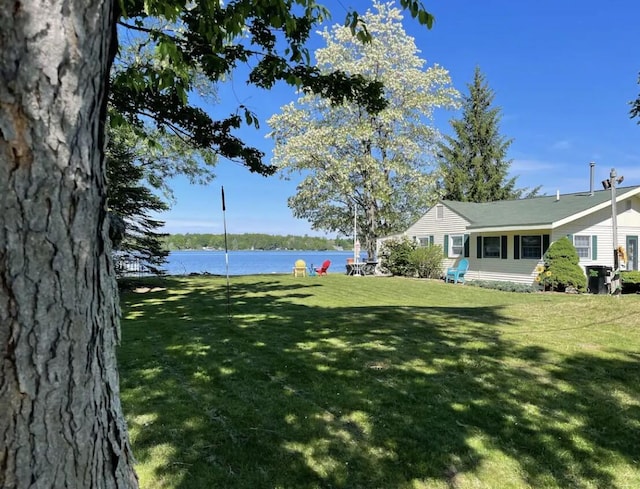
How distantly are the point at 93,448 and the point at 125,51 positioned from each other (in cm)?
1751

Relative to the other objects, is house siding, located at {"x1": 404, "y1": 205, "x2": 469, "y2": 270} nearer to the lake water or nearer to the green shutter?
the green shutter

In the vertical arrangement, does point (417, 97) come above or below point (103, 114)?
above

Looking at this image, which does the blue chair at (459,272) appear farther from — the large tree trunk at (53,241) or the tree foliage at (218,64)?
the large tree trunk at (53,241)

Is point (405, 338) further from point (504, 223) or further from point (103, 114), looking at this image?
point (504, 223)

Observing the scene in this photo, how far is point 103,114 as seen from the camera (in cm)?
134

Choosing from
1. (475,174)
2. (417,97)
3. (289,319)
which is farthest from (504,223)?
(475,174)

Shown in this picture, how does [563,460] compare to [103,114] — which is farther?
[563,460]

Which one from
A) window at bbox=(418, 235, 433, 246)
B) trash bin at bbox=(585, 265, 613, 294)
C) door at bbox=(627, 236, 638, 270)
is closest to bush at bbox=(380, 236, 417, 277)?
window at bbox=(418, 235, 433, 246)

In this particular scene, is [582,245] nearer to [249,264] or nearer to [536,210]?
[536,210]

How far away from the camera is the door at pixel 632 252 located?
19.3 meters

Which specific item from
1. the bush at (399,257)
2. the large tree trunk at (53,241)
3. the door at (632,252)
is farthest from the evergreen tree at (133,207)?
the door at (632,252)

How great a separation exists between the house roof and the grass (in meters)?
12.2

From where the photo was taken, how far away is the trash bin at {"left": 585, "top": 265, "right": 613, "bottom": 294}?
52.0ft

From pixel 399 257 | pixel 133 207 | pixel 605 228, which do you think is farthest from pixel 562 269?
pixel 133 207
